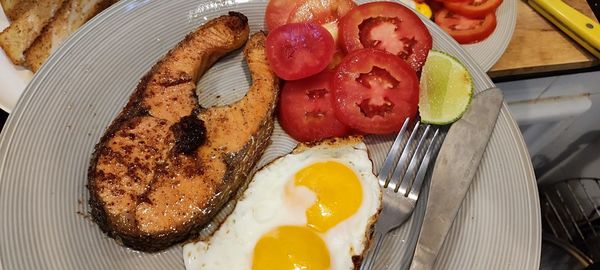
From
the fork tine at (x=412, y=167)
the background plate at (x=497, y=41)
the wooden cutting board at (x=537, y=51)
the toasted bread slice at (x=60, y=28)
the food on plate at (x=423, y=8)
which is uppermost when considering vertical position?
the toasted bread slice at (x=60, y=28)

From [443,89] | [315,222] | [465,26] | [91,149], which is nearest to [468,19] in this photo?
[465,26]

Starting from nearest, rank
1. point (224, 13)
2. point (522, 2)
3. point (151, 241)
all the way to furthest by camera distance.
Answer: point (151, 241), point (224, 13), point (522, 2)

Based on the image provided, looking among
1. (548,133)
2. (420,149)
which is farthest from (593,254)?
(420,149)

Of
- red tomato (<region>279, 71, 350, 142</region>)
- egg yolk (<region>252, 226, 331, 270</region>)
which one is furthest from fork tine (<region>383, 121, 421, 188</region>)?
egg yolk (<region>252, 226, 331, 270</region>)

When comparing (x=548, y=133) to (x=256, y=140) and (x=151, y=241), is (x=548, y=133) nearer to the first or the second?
(x=256, y=140)

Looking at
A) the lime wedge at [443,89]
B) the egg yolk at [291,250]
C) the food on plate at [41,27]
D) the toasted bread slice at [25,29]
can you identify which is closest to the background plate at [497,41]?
the lime wedge at [443,89]

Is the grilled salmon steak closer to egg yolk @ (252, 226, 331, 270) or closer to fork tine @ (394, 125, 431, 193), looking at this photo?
egg yolk @ (252, 226, 331, 270)

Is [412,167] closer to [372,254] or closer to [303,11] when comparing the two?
[372,254]

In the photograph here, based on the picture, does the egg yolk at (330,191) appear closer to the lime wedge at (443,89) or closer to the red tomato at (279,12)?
the lime wedge at (443,89)
